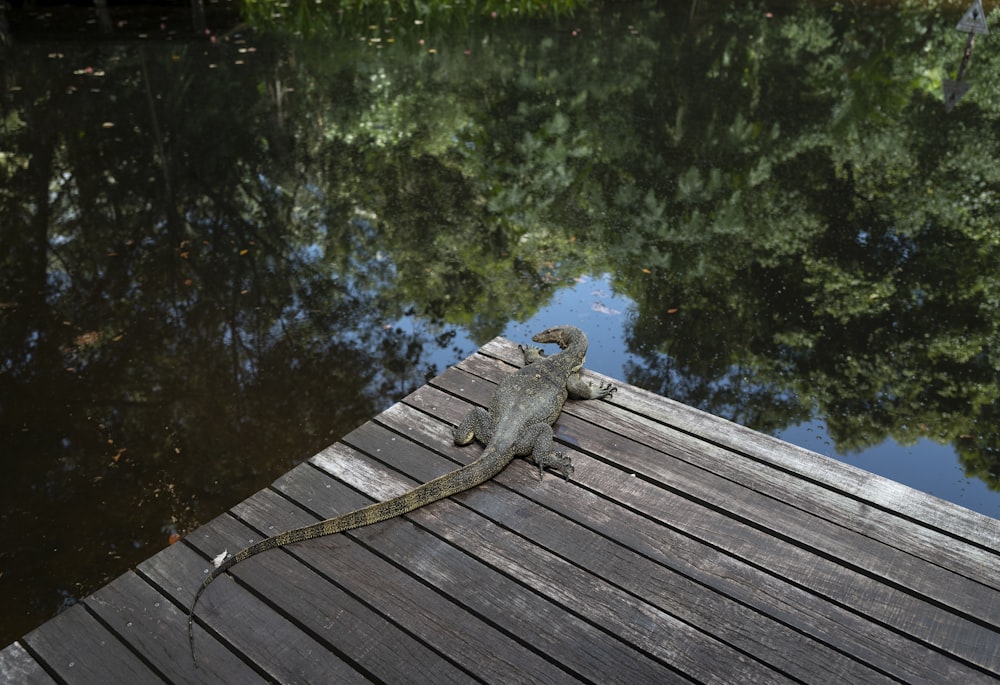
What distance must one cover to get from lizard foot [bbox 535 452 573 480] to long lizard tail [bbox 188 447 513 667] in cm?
16

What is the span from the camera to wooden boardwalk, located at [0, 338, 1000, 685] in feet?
10.00

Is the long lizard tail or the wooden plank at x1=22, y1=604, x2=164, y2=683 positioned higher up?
the long lizard tail

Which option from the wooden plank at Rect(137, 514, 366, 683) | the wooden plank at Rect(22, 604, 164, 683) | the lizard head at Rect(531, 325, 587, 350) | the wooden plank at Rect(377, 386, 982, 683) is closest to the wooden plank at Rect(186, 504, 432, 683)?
the wooden plank at Rect(137, 514, 366, 683)

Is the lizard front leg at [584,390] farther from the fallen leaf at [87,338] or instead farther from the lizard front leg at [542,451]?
the fallen leaf at [87,338]

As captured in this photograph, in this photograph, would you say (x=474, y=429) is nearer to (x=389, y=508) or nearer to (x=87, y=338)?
(x=389, y=508)

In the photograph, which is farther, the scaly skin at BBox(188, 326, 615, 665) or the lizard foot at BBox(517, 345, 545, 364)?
the lizard foot at BBox(517, 345, 545, 364)

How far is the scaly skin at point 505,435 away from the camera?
142 inches

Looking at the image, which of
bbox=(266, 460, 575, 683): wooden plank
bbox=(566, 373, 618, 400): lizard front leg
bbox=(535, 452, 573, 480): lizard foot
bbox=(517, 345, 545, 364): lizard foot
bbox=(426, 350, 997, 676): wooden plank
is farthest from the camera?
bbox=(517, 345, 545, 364): lizard foot

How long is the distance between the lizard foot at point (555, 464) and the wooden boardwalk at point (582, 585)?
66 millimetres

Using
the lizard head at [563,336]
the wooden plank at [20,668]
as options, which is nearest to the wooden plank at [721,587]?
the lizard head at [563,336]

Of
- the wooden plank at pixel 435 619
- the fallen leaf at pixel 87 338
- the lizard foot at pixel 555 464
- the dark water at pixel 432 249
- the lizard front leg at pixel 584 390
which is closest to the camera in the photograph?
the wooden plank at pixel 435 619

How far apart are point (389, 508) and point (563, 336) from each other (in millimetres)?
2005

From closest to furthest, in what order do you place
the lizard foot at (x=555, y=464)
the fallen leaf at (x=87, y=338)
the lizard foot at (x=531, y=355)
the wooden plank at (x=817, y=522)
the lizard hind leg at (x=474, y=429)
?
the wooden plank at (x=817, y=522), the lizard foot at (x=555, y=464), the lizard hind leg at (x=474, y=429), the lizard foot at (x=531, y=355), the fallen leaf at (x=87, y=338)

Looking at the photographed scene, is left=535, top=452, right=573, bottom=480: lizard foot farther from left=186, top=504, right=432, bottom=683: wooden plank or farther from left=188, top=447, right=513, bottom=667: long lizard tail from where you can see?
left=186, top=504, right=432, bottom=683: wooden plank
